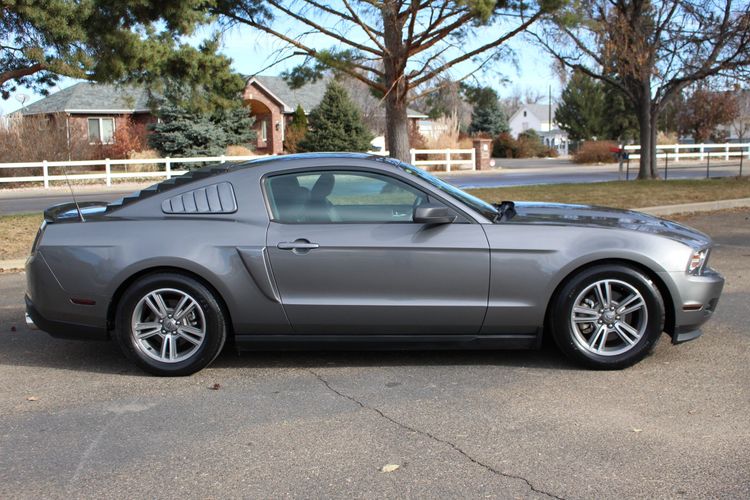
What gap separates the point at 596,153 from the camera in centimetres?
4447

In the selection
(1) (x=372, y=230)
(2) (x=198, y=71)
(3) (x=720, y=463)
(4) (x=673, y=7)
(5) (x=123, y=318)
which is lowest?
(3) (x=720, y=463)

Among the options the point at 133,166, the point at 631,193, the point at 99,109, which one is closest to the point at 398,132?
the point at 631,193

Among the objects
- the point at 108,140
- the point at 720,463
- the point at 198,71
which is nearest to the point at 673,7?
the point at 198,71

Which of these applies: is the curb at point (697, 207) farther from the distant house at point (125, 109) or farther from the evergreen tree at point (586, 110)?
the evergreen tree at point (586, 110)

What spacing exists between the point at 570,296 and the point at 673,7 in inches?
690

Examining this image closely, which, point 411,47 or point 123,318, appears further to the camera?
point 411,47

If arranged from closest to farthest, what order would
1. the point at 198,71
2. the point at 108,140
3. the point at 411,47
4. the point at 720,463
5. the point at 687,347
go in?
the point at 720,463 → the point at 687,347 → the point at 411,47 → the point at 198,71 → the point at 108,140

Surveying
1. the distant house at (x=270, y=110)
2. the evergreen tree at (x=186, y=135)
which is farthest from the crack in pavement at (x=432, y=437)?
the distant house at (x=270, y=110)

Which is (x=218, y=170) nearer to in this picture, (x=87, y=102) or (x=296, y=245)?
(x=296, y=245)

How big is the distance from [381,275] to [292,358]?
3.58 feet

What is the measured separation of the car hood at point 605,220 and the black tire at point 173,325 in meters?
2.14

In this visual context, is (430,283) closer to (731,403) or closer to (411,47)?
(731,403)

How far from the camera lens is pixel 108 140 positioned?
A: 125 ft

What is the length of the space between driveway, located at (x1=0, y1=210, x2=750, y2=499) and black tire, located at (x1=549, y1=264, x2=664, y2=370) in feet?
0.51
